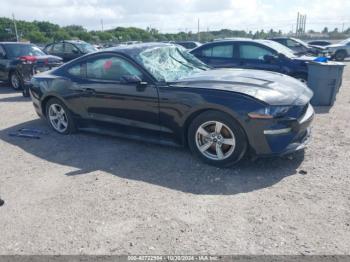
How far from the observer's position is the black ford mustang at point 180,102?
3.97 metres

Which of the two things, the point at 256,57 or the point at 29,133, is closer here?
the point at 29,133

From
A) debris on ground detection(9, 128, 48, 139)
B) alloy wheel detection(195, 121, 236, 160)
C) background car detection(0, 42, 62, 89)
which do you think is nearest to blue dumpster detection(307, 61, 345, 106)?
alloy wheel detection(195, 121, 236, 160)

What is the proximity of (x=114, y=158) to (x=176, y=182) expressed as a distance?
122cm

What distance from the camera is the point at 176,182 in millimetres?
4000

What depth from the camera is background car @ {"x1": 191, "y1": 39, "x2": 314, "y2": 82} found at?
8383mm

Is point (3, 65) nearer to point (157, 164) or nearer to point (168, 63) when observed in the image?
point (168, 63)

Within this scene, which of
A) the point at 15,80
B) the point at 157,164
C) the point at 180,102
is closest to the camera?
the point at 180,102

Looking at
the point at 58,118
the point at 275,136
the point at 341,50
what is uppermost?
the point at 341,50

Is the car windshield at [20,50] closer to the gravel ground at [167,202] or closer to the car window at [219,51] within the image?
the car window at [219,51]

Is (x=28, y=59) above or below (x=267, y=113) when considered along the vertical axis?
above

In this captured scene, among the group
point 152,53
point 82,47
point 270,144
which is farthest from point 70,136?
point 82,47

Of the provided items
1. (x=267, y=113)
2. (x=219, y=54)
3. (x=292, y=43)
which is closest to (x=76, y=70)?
(x=267, y=113)

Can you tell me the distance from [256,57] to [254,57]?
0.05m

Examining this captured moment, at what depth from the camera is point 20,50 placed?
11.4m
